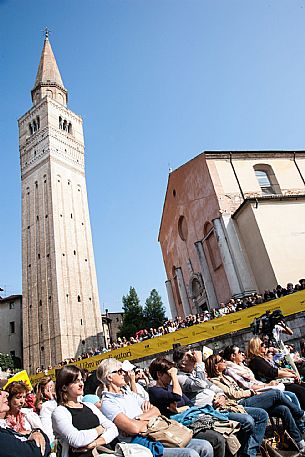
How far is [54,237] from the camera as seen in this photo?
39.4 m

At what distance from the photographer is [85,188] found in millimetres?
47188

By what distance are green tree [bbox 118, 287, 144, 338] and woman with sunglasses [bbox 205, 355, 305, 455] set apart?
38.0 metres

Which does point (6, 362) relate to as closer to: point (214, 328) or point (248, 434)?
point (214, 328)

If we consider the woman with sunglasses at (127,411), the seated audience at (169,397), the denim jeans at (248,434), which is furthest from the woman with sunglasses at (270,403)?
the woman with sunglasses at (127,411)

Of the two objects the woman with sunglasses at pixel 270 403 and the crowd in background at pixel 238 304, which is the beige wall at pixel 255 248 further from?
the woman with sunglasses at pixel 270 403

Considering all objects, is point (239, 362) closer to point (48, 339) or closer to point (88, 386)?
point (88, 386)

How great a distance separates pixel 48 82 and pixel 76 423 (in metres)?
54.0

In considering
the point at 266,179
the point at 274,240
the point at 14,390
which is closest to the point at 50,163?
the point at 266,179

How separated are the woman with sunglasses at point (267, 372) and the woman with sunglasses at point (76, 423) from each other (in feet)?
9.56

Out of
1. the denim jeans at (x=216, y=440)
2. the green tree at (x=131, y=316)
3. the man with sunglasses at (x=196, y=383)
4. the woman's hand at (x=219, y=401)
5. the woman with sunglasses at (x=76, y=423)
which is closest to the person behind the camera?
the woman with sunglasses at (x=76, y=423)

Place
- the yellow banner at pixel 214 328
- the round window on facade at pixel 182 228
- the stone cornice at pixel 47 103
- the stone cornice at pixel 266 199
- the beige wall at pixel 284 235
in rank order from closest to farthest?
the yellow banner at pixel 214 328, the beige wall at pixel 284 235, the stone cornice at pixel 266 199, the round window on facade at pixel 182 228, the stone cornice at pixel 47 103

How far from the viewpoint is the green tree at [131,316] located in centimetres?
4212

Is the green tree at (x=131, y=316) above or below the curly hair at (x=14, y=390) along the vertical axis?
above

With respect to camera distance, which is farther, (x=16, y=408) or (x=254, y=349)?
(x=254, y=349)
